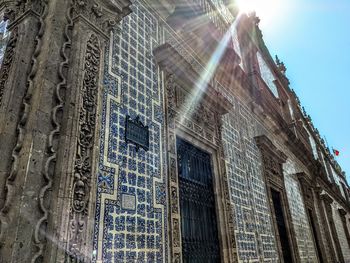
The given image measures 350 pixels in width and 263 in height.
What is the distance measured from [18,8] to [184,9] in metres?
2.81

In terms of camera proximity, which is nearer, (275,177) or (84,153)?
(84,153)

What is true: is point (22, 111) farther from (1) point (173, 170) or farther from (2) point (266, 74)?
(2) point (266, 74)

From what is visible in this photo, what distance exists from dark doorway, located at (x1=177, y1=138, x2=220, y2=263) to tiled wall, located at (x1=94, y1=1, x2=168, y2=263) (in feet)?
2.16

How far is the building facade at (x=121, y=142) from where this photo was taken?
6.69ft

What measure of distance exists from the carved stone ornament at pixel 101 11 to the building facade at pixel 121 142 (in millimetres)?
12

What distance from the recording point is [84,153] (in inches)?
92.7

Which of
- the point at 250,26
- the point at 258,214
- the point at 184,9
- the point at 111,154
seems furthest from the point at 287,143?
the point at 111,154

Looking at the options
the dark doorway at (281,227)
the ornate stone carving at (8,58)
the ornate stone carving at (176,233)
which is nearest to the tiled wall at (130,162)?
the ornate stone carving at (176,233)

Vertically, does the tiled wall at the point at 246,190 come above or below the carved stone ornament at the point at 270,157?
below

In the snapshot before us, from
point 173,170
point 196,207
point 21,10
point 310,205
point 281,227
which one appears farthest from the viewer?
point 310,205

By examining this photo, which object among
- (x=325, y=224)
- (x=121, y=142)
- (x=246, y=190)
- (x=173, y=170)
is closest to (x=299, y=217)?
(x=325, y=224)

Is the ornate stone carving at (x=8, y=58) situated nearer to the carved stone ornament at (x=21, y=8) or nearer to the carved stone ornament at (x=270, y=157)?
the carved stone ornament at (x=21, y=8)

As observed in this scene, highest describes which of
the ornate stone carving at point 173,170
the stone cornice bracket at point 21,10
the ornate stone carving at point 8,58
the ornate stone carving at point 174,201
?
the stone cornice bracket at point 21,10

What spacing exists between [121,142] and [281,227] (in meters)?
5.70
